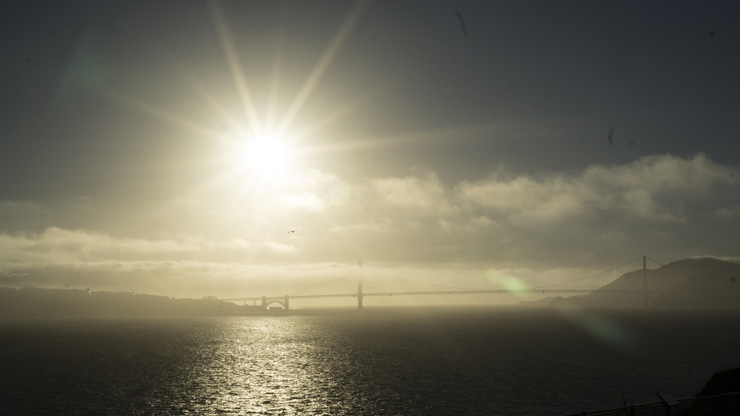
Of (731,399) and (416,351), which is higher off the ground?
(731,399)

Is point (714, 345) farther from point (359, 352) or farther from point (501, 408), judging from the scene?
point (501, 408)

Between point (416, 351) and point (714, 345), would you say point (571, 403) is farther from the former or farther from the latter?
point (714, 345)

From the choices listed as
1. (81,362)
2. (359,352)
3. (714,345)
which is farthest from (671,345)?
(81,362)

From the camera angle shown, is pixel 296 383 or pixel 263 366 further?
pixel 263 366

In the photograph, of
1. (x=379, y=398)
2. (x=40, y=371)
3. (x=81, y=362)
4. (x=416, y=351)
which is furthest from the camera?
(x=416, y=351)

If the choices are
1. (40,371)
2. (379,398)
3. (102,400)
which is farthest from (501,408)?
(40,371)

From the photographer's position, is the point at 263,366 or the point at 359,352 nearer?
the point at 263,366

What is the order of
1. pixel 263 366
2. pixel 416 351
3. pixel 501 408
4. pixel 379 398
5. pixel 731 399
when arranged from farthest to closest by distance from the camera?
pixel 416 351 → pixel 263 366 → pixel 379 398 → pixel 501 408 → pixel 731 399

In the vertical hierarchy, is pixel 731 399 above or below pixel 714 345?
above

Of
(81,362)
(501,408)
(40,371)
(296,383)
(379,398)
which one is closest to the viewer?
(501,408)
